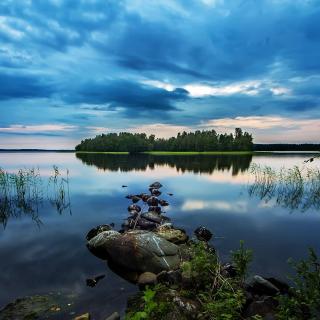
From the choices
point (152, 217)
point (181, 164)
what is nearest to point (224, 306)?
point (152, 217)

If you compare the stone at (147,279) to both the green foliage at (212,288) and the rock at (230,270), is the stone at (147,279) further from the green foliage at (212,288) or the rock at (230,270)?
the rock at (230,270)

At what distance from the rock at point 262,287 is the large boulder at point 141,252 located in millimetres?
3266

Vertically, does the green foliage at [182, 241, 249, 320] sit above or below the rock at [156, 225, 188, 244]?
above

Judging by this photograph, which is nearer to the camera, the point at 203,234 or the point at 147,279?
the point at 147,279

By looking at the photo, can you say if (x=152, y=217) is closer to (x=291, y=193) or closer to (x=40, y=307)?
(x=40, y=307)

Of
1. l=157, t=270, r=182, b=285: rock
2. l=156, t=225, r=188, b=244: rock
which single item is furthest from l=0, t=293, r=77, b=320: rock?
l=156, t=225, r=188, b=244: rock

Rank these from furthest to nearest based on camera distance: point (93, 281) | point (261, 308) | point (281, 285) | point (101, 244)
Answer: point (101, 244), point (93, 281), point (281, 285), point (261, 308)

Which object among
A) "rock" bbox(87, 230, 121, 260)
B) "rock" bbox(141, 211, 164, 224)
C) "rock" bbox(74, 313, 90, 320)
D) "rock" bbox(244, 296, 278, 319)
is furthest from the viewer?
"rock" bbox(141, 211, 164, 224)

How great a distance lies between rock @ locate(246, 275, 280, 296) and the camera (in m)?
10.5

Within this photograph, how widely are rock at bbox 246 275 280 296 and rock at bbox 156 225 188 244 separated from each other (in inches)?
247

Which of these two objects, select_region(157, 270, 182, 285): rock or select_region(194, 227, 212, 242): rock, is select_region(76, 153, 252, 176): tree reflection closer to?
select_region(194, 227, 212, 242): rock

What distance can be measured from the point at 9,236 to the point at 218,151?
169227mm

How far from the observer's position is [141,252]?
13055 mm

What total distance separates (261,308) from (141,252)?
5.60m
